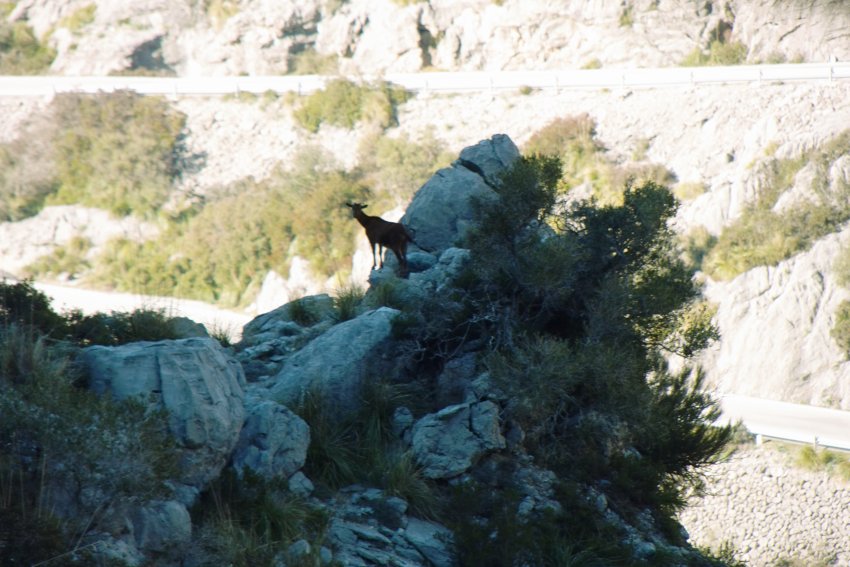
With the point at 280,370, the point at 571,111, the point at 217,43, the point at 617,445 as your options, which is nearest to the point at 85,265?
the point at 217,43

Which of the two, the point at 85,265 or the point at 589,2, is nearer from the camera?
the point at 85,265

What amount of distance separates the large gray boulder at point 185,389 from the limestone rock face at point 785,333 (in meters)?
21.2

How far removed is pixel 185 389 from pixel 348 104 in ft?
121

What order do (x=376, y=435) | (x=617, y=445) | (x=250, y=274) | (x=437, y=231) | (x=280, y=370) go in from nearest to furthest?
1. (x=376, y=435)
2. (x=617, y=445)
3. (x=280, y=370)
4. (x=437, y=231)
5. (x=250, y=274)

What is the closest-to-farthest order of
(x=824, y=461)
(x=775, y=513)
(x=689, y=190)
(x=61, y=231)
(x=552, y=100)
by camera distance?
(x=775, y=513), (x=824, y=461), (x=689, y=190), (x=61, y=231), (x=552, y=100)

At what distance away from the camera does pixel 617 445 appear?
916cm

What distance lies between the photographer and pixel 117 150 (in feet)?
136

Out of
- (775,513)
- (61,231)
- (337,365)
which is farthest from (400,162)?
(337,365)

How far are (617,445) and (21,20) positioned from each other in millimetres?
51843

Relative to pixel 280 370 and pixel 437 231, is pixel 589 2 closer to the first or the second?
pixel 437 231

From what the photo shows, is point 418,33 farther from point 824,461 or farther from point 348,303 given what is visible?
point 348,303

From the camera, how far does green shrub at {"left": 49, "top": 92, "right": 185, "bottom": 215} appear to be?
39969 millimetres

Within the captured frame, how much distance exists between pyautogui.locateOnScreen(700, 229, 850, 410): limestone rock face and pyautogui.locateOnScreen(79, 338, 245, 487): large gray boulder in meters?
21.2

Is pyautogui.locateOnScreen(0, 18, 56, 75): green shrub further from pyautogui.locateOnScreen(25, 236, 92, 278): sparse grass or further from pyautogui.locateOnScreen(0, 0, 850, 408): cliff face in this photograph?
pyautogui.locateOnScreen(25, 236, 92, 278): sparse grass
